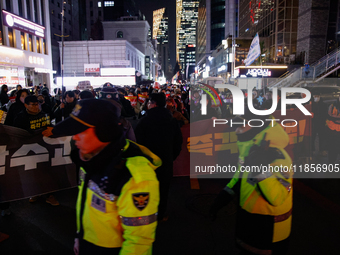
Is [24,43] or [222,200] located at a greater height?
[24,43]

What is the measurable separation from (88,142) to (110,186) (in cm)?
32

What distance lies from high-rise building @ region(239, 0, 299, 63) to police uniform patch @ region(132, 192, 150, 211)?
41277 millimetres

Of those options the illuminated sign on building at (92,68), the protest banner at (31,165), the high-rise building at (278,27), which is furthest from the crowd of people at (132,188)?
the illuminated sign on building at (92,68)

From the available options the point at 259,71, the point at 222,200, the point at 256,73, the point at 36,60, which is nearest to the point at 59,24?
the point at 36,60

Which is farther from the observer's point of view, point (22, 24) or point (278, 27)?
point (278, 27)

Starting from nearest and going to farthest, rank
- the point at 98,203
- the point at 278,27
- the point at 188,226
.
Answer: the point at 98,203
the point at 188,226
the point at 278,27

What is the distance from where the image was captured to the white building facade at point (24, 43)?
2773 cm

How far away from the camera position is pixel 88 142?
172 centimetres

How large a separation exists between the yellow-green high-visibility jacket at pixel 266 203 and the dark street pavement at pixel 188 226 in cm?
163

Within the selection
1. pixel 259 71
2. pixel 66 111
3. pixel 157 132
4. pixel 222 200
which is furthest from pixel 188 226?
pixel 259 71

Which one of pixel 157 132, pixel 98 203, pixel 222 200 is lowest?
pixel 222 200

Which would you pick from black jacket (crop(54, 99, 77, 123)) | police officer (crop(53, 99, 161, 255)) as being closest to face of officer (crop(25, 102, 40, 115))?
black jacket (crop(54, 99, 77, 123))

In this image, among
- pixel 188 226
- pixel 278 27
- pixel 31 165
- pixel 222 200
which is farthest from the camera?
pixel 278 27

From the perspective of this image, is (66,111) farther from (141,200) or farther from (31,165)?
(141,200)
